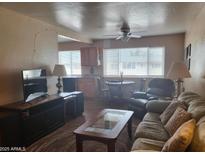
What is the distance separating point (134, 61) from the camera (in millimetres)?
7301

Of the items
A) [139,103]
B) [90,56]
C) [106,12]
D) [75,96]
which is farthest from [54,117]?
[90,56]

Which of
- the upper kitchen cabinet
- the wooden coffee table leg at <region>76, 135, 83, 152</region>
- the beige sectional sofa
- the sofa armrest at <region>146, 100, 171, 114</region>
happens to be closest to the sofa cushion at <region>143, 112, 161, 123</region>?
the beige sectional sofa

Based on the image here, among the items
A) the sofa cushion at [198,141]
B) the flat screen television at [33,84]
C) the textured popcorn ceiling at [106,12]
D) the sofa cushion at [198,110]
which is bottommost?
the sofa cushion at [198,141]

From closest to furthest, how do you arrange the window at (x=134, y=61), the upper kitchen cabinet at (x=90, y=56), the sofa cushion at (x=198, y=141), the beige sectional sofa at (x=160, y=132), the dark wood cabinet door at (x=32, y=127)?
the sofa cushion at (x=198, y=141)
the beige sectional sofa at (x=160, y=132)
the dark wood cabinet door at (x=32, y=127)
the window at (x=134, y=61)
the upper kitchen cabinet at (x=90, y=56)

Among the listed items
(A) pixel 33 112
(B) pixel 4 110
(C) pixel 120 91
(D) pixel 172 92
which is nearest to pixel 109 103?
(C) pixel 120 91

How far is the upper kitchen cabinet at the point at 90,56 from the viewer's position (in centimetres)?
717

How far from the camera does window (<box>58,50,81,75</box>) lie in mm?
8062

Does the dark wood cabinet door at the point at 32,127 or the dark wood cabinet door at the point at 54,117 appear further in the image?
the dark wood cabinet door at the point at 54,117

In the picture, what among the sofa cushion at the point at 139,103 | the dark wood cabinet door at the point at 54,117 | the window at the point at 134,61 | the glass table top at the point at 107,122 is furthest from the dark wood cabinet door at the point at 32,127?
the window at the point at 134,61

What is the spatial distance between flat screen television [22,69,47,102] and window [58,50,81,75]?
158 inches

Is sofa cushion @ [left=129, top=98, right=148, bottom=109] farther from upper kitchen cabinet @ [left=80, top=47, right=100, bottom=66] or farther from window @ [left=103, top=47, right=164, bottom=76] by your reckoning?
upper kitchen cabinet @ [left=80, top=47, right=100, bottom=66]

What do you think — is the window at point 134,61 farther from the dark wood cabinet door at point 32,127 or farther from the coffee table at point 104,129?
the dark wood cabinet door at point 32,127

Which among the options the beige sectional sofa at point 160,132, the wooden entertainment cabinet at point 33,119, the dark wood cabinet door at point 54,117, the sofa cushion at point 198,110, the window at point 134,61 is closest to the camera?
the beige sectional sofa at point 160,132

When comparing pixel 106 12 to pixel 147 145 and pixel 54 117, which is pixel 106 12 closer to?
pixel 54 117
